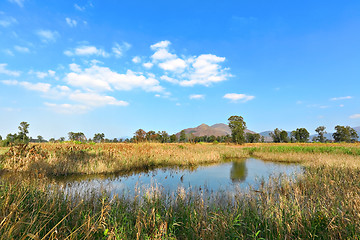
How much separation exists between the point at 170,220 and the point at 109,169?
7686 mm

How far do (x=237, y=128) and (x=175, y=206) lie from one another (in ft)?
174

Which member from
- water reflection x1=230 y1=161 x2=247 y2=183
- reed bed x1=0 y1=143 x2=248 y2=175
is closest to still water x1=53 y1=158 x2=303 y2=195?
water reflection x1=230 y1=161 x2=247 y2=183

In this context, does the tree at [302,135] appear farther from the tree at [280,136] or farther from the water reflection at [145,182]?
the water reflection at [145,182]

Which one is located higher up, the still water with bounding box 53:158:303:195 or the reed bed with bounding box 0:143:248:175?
the reed bed with bounding box 0:143:248:175

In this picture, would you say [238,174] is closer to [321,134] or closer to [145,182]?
[145,182]

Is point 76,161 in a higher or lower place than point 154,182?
higher

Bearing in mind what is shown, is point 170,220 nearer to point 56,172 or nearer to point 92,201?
point 92,201

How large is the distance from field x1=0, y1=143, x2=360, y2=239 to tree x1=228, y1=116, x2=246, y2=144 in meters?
29.9

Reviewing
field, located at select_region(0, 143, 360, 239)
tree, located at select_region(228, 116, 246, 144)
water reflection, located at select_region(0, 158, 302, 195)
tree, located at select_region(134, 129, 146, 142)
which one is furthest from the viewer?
tree, located at select_region(228, 116, 246, 144)

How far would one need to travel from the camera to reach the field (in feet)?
8.98

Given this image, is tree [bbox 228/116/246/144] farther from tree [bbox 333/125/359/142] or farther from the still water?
tree [bbox 333/125/359/142]

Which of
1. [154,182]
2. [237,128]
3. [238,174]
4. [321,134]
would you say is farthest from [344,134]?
[154,182]

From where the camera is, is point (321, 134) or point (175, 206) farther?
point (321, 134)

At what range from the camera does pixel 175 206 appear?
4395 mm
